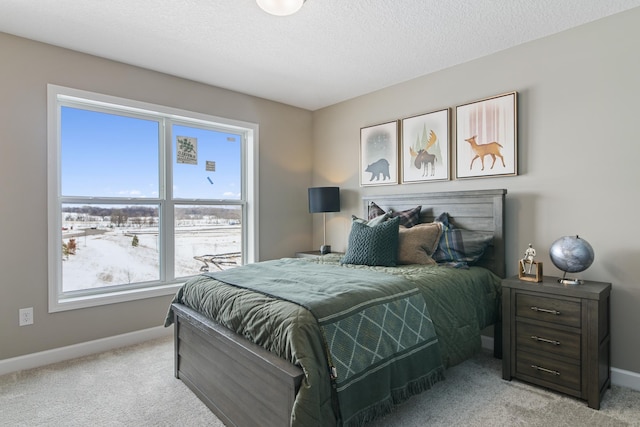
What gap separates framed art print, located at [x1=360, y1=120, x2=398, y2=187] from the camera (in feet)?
12.1

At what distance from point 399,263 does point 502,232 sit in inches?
33.9

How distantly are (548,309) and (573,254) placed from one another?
0.38 meters

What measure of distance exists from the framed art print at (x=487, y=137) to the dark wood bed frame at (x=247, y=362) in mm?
232

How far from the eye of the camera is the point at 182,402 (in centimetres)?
211

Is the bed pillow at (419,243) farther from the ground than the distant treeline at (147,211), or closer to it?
closer to it

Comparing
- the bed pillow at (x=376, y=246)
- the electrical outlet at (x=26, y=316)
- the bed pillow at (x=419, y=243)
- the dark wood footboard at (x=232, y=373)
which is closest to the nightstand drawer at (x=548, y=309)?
the bed pillow at (x=419, y=243)

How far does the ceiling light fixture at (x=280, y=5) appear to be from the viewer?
6.72 feet

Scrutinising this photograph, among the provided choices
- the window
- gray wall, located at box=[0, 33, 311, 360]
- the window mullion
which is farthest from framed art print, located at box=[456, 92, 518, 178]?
the window mullion

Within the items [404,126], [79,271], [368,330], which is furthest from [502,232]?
[79,271]

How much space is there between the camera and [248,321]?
1.73m

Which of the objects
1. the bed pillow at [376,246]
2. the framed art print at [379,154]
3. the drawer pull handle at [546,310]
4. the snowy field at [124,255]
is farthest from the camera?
the framed art print at [379,154]

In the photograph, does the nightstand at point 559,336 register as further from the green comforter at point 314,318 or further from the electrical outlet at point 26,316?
the electrical outlet at point 26,316

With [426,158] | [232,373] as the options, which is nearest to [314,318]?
[232,373]

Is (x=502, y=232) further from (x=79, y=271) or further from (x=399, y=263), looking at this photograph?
(x=79, y=271)
